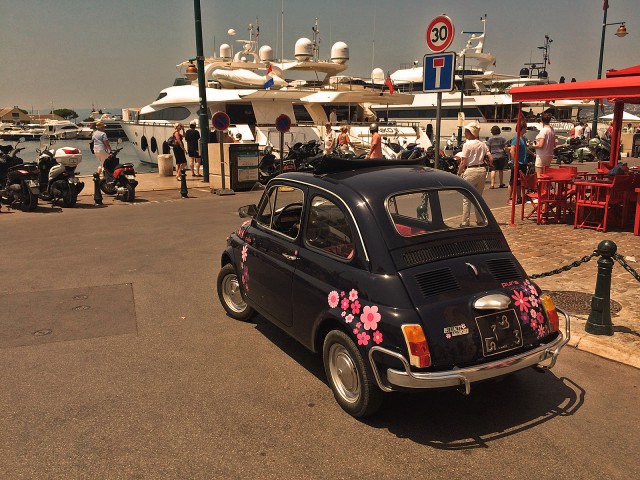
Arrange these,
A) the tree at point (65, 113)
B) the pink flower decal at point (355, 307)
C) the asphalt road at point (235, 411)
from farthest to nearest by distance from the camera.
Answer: the tree at point (65, 113) < the pink flower decal at point (355, 307) < the asphalt road at point (235, 411)

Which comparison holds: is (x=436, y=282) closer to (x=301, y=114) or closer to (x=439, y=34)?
(x=439, y=34)

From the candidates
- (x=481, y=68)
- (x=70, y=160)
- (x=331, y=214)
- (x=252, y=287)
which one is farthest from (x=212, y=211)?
(x=481, y=68)

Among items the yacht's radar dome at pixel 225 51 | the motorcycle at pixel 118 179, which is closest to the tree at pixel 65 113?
the yacht's radar dome at pixel 225 51

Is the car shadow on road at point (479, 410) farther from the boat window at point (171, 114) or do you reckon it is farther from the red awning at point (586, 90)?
the boat window at point (171, 114)

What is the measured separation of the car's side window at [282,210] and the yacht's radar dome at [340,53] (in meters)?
30.8

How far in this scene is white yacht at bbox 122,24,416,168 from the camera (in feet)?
81.2

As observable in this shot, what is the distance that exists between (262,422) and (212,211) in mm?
9291

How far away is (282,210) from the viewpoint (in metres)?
4.98

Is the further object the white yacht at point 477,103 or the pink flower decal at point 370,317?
the white yacht at point 477,103

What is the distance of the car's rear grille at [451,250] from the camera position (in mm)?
3791

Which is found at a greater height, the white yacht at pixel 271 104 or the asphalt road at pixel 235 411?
the white yacht at pixel 271 104

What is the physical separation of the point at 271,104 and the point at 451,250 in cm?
2348

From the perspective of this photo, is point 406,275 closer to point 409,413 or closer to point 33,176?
point 409,413

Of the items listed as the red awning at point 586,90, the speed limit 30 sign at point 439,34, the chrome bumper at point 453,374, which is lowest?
the chrome bumper at point 453,374
